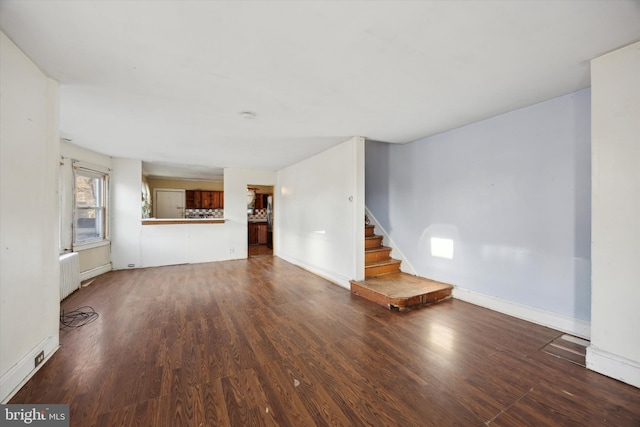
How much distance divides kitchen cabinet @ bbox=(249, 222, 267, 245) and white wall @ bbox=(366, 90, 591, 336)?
6.32m

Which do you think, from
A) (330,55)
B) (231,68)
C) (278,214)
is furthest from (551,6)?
(278,214)

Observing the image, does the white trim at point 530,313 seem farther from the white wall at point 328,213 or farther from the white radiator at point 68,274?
the white radiator at point 68,274

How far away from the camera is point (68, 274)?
3.65m

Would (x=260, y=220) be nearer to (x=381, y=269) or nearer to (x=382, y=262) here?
(x=382, y=262)

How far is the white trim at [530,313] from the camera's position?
2475 mm

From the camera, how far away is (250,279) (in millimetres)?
4676

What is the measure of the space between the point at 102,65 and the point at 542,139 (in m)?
4.36

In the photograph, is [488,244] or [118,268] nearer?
[488,244]

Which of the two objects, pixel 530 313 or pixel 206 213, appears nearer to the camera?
pixel 530 313

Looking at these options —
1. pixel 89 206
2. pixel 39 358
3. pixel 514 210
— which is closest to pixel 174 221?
pixel 89 206

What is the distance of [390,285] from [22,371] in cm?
382

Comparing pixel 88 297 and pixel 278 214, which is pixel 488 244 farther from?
pixel 88 297

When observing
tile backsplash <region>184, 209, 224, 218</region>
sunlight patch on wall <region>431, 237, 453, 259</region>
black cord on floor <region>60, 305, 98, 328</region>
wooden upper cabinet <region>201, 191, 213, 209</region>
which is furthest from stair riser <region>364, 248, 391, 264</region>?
wooden upper cabinet <region>201, 191, 213, 209</region>

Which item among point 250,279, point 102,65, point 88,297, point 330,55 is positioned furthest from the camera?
point 250,279
